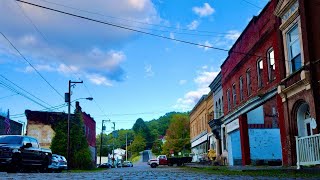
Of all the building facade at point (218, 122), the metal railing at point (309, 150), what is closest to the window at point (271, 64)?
the metal railing at point (309, 150)

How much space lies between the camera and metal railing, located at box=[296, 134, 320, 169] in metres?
14.3

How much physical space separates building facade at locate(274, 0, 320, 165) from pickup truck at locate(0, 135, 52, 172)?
12.6 m

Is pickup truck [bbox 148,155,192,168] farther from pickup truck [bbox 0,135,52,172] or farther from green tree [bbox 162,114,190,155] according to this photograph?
pickup truck [bbox 0,135,52,172]

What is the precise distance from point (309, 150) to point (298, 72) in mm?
4892

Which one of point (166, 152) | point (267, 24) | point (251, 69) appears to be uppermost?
point (267, 24)

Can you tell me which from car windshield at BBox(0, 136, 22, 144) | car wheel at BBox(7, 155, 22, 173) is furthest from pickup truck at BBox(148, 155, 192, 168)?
car wheel at BBox(7, 155, 22, 173)

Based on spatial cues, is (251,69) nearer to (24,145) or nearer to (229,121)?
(229,121)

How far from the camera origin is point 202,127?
55.8 meters

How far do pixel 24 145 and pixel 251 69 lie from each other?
16.0 metres

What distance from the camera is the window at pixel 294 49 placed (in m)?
19.2

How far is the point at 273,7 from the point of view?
22031mm

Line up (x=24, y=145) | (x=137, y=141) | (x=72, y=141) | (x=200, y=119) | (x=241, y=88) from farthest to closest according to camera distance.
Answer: (x=137, y=141), (x=200, y=119), (x=72, y=141), (x=241, y=88), (x=24, y=145)

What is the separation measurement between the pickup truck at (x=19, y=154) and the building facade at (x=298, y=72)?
12623 millimetres

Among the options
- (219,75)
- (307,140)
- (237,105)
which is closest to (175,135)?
(219,75)
